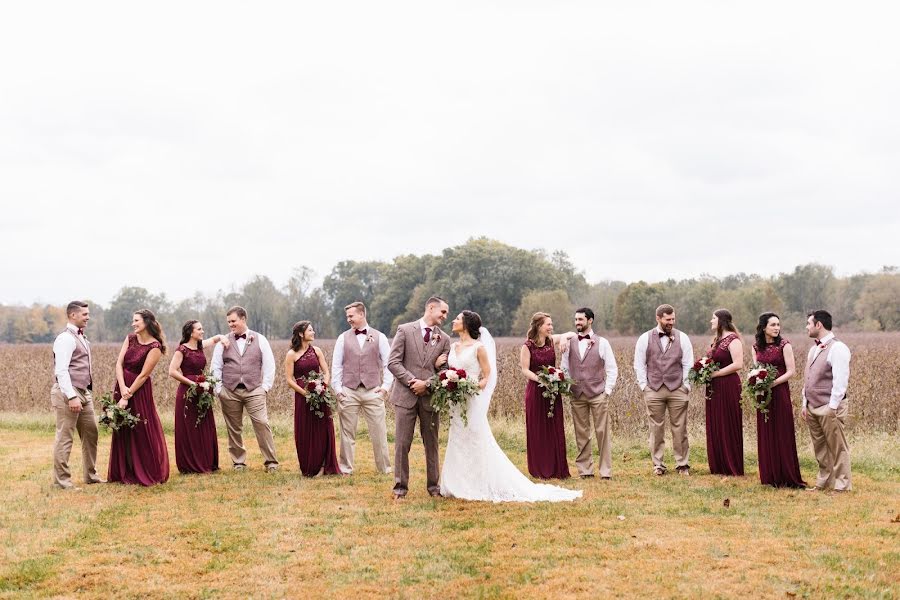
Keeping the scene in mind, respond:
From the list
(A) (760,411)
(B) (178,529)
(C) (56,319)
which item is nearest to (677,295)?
(A) (760,411)

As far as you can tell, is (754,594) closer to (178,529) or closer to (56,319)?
(178,529)

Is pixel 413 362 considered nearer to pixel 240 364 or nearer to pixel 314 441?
pixel 314 441

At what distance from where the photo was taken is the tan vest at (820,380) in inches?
376

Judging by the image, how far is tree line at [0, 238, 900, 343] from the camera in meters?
52.7

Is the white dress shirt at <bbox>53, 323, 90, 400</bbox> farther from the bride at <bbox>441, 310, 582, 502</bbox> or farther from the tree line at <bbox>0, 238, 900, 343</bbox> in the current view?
the tree line at <bbox>0, 238, 900, 343</bbox>

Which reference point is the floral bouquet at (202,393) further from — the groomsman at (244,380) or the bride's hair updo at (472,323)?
the bride's hair updo at (472,323)

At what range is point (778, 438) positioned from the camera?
33.3 feet

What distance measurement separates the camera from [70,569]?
267 inches

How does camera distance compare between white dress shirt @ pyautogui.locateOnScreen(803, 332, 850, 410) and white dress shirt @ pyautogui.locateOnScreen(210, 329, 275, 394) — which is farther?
white dress shirt @ pyautogui.locateOnScreen(210, 329, 275, 394)

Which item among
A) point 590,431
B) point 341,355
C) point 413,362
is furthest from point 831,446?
point 341,355

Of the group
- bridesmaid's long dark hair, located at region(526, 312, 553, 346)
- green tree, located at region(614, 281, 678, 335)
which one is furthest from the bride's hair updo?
green tree, located at region(614, 281, 678, 335)

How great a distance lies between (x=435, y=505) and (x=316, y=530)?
147 centimetres

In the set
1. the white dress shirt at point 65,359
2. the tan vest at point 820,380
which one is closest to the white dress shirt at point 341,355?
the white dress shirt at point 65,359

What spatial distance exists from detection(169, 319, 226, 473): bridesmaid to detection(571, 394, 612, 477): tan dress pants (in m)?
4.77
